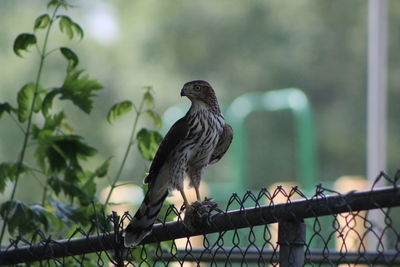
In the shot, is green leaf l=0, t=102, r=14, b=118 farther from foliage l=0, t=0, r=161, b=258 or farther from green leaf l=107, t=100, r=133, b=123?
green leaf l=107, t=100, r=133, b=123

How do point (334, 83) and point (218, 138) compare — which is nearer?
point (218, 138)

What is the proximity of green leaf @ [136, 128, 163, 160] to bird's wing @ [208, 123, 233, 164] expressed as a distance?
34 centimetres

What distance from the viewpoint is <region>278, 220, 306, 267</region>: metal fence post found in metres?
2.47

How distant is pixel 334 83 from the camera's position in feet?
84.1

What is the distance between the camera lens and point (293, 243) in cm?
247

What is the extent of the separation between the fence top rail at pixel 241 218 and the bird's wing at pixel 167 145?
0.58m

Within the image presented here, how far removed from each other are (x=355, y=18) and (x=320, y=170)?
5.24 metres

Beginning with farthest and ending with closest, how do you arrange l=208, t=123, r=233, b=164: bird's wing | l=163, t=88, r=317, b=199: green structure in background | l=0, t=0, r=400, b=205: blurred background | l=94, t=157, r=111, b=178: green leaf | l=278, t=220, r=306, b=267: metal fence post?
1. l=0, t=0, r=400, b=205: blurred background
2. l=163, t=88, r=317, b=199: green structure in background
3. l=208, t=123, r=233, b=164: bird's wing
4. l=94, t=157, r=111, b=178: green leaf
5. l=278, t=220, r=306, b=267: metal fence post

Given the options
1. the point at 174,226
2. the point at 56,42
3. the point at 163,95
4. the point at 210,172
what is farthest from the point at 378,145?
the point at 56,42

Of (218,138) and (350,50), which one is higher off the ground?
(350,50)

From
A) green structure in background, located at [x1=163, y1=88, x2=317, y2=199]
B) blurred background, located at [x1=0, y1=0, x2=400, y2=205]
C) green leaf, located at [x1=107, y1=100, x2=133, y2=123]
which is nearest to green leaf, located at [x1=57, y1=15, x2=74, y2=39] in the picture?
green leaf, located at [x1=107, y1=100, x2=133, y2=123]

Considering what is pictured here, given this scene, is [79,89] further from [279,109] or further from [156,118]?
[279,109]

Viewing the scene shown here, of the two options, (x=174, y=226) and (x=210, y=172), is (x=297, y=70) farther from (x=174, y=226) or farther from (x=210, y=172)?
(x=174, y=226)

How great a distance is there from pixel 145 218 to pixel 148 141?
55 centimetres
